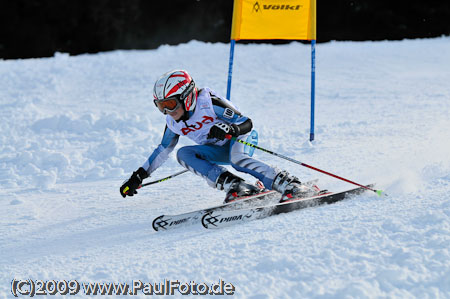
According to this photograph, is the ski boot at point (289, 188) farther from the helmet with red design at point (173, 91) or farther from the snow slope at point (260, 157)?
the helmet with red design at point (173, 91)

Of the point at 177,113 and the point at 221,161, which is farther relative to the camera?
the point at 221,161

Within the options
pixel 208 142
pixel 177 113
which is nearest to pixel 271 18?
pixel 208 142

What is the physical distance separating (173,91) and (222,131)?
500mm

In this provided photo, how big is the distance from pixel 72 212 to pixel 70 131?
11.3ft

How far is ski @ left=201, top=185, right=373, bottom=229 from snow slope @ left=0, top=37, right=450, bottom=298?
0.08m

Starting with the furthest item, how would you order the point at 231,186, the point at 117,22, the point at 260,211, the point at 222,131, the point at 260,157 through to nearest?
the point at 117,22, the point at 260,157, the point at 231,186, the point at 222,131, the point at 260,211

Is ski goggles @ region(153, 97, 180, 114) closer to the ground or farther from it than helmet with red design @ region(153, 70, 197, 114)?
closer to the ground

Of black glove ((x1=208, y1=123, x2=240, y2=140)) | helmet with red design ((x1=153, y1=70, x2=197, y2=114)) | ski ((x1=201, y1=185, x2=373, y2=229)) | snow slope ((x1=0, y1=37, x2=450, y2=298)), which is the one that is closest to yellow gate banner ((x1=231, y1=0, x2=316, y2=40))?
snow slope ((x1=0, y1=37, x2=450, y2=298))

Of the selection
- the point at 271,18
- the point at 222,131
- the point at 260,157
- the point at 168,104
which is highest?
the point at 271,18

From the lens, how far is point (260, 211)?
4137 mm

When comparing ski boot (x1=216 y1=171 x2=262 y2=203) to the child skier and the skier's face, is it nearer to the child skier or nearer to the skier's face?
the child skier

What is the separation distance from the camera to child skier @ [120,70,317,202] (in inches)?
172

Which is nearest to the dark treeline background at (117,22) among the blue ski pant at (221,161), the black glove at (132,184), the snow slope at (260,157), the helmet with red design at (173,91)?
the snow slope at (260,157)

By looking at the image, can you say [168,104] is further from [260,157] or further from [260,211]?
[260,157]
